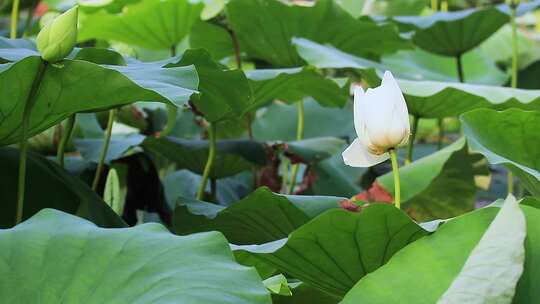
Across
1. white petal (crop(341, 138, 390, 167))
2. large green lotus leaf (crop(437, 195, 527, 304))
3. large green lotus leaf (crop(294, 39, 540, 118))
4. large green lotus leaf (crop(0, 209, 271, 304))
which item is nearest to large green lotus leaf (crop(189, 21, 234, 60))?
large green lotus leaf (crop(294, 39, 540, 118))

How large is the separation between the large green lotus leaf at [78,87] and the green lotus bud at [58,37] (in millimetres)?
18

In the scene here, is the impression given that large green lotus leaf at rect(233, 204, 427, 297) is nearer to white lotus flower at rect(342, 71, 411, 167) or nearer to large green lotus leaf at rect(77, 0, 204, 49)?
white lotus flower at rect(342, 71, 411, 167)

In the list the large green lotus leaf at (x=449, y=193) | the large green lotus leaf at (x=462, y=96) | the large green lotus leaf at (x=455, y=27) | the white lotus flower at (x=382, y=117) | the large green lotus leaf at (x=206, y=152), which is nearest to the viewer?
the white lotus flower at (x=382, y=117)

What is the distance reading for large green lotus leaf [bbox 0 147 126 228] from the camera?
1.35 m

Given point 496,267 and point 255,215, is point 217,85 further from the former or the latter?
point 496,267

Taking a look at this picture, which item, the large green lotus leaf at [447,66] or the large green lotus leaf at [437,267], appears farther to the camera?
the large green lotus leaf at [447,66]

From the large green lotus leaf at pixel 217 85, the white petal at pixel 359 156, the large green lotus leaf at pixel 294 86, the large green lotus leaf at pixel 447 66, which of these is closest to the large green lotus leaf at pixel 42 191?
the large green lotus leaf at pixel 217 85

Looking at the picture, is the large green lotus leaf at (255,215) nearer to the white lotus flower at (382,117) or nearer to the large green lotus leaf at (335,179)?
the white lotus flower at (382,117)

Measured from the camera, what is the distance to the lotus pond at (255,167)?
2.84ft

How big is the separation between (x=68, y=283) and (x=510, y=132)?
0.61 meters

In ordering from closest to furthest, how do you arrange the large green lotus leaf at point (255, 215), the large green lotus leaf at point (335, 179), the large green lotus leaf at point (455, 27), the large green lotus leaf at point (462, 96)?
the large green lotus leaf at point (255, 215), the large green lotus leaf at point (462, 96), the large green lotus leaf at point (335, 179), the large green lotus leaf at point (455, 27)

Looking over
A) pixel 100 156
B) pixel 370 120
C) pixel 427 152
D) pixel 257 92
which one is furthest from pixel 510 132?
pixel 427 152

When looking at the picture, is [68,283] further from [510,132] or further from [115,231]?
[510,132]

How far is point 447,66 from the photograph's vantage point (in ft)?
9.02
